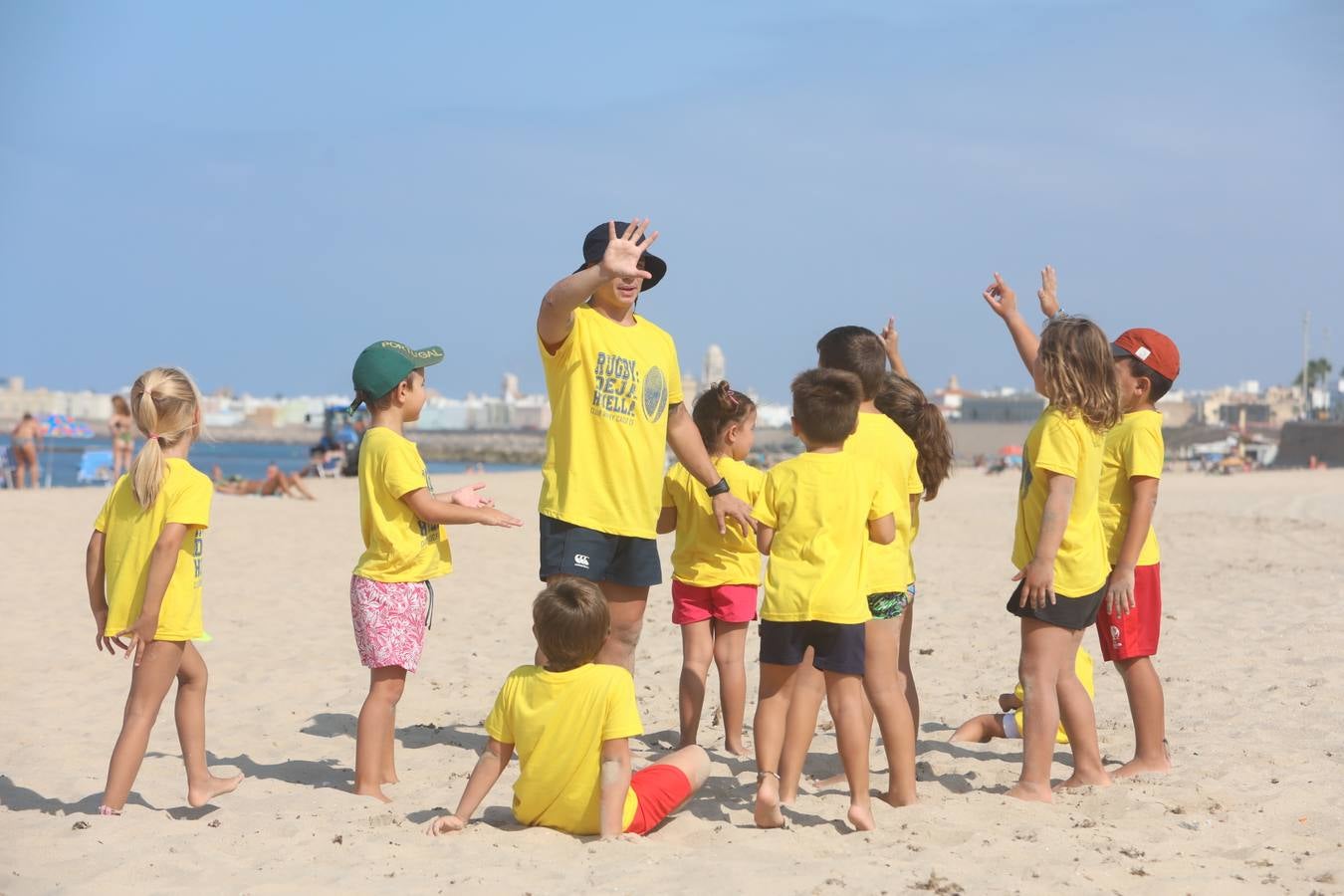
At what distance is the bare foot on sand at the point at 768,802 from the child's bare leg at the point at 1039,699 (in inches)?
35.9

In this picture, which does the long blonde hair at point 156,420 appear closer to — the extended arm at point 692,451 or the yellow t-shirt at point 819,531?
the extended arm at point 692,451

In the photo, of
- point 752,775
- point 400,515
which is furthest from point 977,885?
point 400,515

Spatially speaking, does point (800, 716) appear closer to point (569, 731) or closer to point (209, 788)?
point (569, 731)

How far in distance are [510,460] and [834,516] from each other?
101 m

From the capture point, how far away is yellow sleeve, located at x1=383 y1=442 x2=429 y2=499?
15.0 ft

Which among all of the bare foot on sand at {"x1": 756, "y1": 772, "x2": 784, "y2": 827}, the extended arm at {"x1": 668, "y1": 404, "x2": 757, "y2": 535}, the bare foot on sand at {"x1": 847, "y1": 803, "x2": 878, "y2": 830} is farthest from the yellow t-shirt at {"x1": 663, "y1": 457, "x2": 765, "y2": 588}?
the bare foot on sand at {"x1": 847, "y1": 803, "x2": 878, "y2": 830}

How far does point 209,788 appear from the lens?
4.64 m

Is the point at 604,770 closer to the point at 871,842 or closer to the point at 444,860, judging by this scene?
the point at 444,860

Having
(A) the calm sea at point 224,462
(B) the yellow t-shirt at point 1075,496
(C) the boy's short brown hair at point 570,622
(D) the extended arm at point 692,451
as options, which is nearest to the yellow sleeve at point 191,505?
(A) the calm sea at point 224,462

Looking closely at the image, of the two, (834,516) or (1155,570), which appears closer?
(834,516)

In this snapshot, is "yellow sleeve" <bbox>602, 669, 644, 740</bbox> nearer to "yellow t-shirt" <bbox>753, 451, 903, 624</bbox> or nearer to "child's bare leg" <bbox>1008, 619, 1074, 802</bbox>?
"yellow t-shirt" <bbox>753, 451, 903, 624</bbox>

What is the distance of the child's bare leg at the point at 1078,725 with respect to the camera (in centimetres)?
468

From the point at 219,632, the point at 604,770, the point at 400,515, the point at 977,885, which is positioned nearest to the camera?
the point at 977,885

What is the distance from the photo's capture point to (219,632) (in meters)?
8.32
